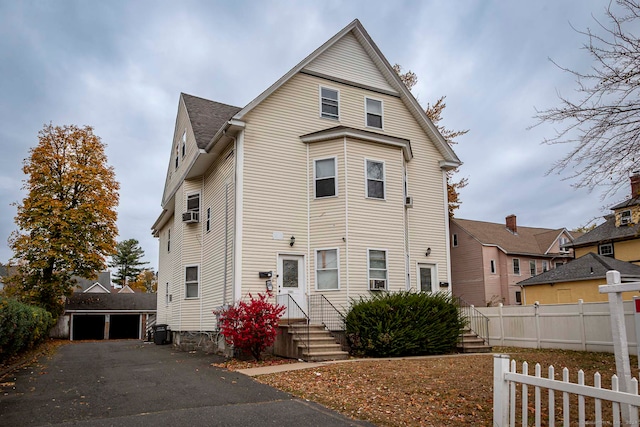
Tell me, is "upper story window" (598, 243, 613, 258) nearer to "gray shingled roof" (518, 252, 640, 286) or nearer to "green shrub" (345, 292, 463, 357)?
"gray shingled roof" (518, 252, 640, 286)

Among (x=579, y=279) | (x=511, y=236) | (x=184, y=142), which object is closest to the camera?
(x=184, y=142)

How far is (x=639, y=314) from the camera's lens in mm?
4371

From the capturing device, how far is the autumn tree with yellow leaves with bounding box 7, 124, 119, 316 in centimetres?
3016

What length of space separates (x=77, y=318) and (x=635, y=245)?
40467 mm

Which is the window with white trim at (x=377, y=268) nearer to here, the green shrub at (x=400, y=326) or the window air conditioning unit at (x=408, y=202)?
the green shrub at (x=400, y=326)

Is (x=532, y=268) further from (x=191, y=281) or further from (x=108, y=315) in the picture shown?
(x=108, y=315)

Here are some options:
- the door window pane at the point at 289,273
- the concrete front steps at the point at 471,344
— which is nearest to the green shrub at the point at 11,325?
the door window pane at the point at 289,273

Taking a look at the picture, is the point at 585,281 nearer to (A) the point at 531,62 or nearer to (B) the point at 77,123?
(A) the point at 531,62

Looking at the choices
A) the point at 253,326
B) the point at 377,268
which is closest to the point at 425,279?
the point at 377,268

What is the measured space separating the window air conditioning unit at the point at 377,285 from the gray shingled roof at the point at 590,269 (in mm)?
15051

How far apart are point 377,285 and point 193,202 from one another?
8.22 meters

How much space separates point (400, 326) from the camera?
14195 millimetres

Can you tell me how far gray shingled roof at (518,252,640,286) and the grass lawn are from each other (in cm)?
1484

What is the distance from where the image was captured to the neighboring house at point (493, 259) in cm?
3738
